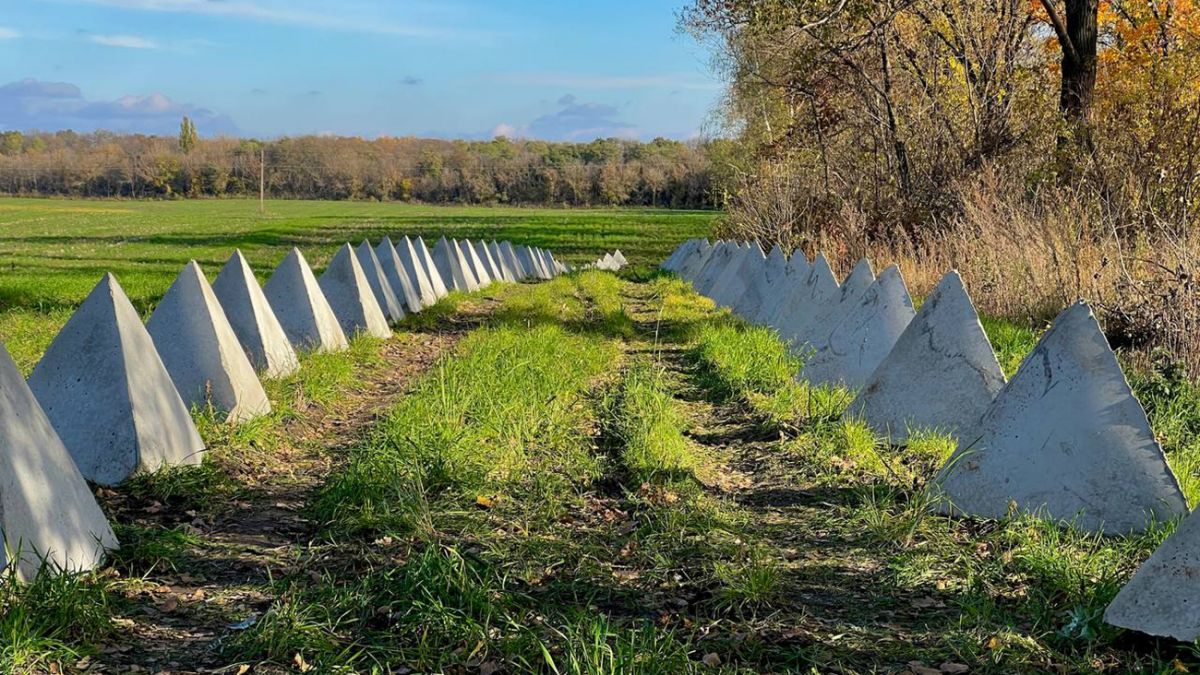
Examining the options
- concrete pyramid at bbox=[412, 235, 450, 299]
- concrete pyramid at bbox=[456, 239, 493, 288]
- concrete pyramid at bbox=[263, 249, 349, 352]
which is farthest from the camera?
concrete pyramid at bbox=[456, 239, 493, 288]

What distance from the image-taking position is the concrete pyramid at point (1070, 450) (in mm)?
4449

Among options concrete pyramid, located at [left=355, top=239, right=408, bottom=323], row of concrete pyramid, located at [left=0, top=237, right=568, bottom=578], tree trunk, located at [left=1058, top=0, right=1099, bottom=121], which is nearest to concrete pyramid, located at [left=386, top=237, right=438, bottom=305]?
concrete pyramid, located at [left=355, top=239, right=408, bottom=323]

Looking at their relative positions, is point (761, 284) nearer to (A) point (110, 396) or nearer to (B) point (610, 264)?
(A) point (110, 396)

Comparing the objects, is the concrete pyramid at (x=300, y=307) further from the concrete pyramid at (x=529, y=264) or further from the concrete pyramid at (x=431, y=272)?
the concrete pyramid at (x=529, y=264)

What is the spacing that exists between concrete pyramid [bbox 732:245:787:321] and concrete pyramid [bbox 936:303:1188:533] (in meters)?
6.98

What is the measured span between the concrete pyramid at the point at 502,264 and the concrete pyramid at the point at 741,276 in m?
7.63

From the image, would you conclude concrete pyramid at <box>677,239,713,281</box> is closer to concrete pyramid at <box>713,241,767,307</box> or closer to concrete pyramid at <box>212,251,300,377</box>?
concrete pyramid at <box>713,241,767,307</box>

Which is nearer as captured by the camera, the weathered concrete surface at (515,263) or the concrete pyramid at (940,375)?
the concrete pyramid at (940,375)

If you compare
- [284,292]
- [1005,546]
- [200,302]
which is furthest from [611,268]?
[1005,546]

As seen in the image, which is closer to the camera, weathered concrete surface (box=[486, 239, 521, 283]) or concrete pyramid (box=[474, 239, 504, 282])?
concrete pyramid (box=[474, 239, 504, 282])

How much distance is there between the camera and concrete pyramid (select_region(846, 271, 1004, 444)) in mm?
5918

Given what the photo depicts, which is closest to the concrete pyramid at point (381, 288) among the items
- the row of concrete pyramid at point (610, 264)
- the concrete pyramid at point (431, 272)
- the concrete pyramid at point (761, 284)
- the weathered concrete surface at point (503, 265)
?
the concrete pyramid at point (431, 272)

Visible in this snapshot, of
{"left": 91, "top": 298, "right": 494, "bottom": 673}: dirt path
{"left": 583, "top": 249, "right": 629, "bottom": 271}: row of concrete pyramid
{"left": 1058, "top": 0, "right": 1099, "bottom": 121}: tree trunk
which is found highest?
{"left": 1058, "top": 0, "right": 1099, "bottom": 121}: tree trunk

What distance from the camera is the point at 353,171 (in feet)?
404
